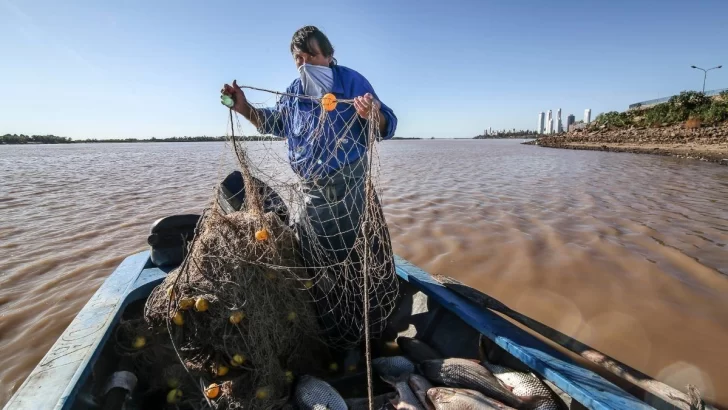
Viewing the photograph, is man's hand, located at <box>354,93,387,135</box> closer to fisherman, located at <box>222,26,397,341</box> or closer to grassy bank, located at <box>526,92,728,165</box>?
fisherman, located at <box>222,26,397,341</box>

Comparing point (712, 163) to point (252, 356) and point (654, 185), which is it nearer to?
point (654, 185)

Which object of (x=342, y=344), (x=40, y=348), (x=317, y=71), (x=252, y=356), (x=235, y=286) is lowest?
(x=40, y=348)

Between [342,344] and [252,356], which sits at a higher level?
[252,356]

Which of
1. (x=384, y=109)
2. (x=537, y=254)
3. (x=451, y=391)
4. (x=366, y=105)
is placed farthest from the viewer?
(x=537, y=254)

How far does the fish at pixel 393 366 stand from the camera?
9.51ft

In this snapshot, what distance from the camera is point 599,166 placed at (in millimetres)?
18781

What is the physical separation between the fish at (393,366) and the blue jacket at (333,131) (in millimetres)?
1568

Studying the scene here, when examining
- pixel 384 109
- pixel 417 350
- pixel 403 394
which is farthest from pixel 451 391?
pixel 384 109

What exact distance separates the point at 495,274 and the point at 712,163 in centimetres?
1922

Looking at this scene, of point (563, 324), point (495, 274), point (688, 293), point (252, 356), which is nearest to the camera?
point (252, 356)

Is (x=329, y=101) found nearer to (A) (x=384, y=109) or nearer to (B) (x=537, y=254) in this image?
(A) (x=384, y=109)

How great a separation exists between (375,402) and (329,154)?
1.81 meters

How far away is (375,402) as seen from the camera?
2568mm

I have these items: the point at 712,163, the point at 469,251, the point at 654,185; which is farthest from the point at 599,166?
the point at 469,251
